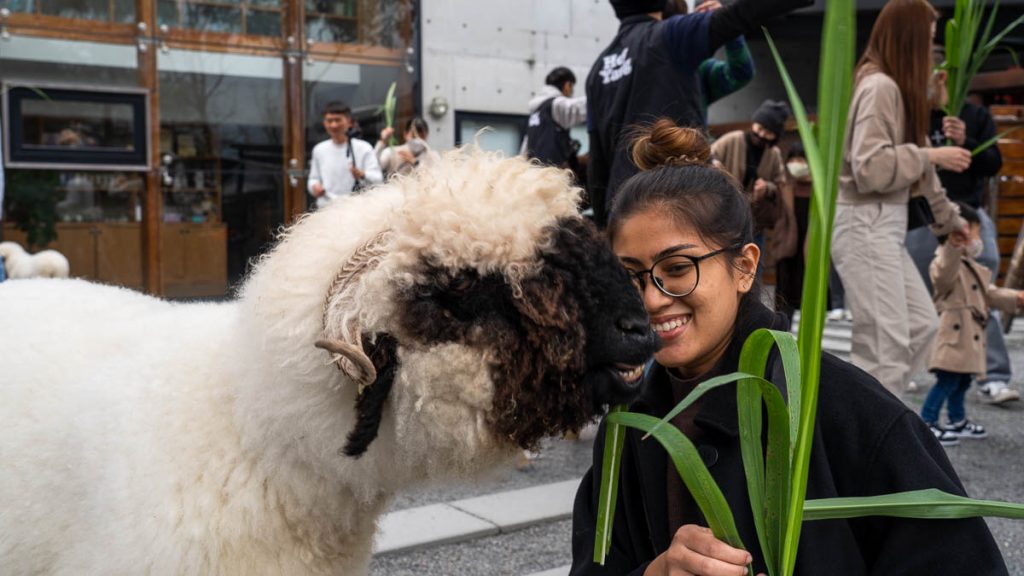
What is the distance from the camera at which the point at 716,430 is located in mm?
1942

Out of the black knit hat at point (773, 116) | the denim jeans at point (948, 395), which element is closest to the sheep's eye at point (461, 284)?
the denim jeans at point (948, 395)

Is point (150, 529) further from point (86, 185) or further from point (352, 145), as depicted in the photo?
point (86, 185)

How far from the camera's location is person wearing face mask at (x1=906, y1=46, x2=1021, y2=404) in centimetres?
529

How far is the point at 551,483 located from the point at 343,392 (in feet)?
10.1

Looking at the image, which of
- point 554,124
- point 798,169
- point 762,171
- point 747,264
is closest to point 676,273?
point 747,264

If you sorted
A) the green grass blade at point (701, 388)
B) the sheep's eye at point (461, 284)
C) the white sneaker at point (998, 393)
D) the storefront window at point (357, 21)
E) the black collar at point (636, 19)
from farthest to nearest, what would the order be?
1. the storefront window at point (357, 21)
2. the white sneaker at point (998, 393)
3. the black collar at point (636, 19)
4. the sheep's eye at point (461, 284)
5. the green grass blade at point (701, 388)

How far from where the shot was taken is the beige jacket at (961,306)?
18.6 ft

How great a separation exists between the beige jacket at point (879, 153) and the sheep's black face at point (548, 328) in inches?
129

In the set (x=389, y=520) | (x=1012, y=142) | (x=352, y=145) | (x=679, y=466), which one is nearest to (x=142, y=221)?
(x=352, y=145)

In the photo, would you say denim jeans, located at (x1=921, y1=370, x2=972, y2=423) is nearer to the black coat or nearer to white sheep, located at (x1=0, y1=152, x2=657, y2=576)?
the black coat

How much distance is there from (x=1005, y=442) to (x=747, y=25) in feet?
11.8

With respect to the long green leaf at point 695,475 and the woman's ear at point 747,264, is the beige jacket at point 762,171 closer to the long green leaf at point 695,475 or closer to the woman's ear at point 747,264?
the woman's ear at point 747,264

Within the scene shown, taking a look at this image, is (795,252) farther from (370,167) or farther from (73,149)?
(73,149)

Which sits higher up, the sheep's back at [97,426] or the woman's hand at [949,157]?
the woman's hand at [949,157]
